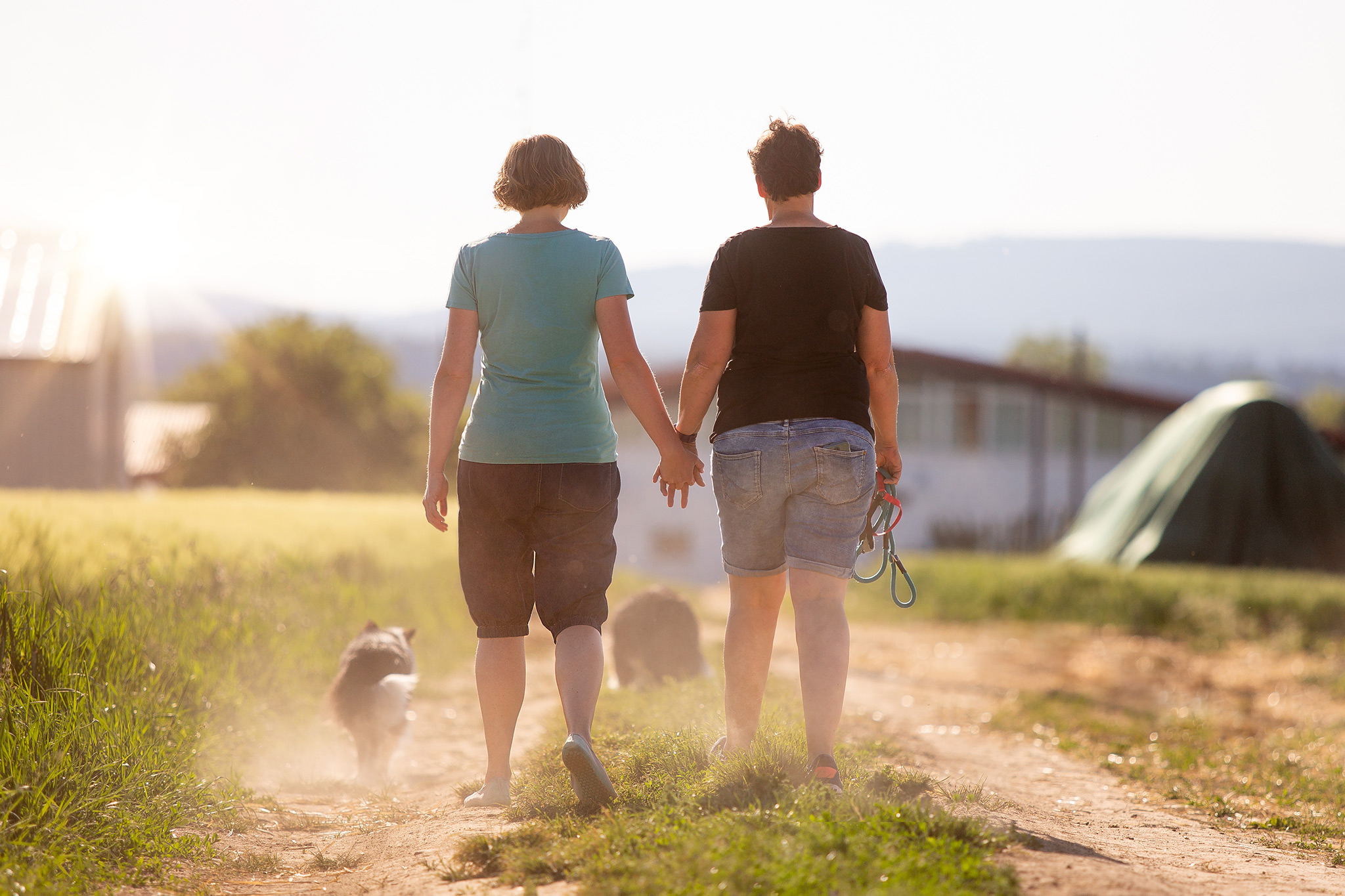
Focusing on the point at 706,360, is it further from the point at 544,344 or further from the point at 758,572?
the point at 758,572

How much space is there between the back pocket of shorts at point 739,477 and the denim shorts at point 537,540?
1.20 feet

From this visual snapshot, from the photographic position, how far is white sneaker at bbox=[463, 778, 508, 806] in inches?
150

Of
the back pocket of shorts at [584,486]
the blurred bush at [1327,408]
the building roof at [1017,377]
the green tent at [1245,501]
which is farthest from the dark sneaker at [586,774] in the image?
the blurred bush at [1327,408]

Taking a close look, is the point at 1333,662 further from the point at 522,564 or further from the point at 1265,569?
the point at 522,564

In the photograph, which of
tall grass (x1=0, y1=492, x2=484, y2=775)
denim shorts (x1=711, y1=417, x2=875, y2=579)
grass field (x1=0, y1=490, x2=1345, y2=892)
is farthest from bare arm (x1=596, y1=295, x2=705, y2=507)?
tall grass (x1=0, y1=492, x2=484, y2=775)

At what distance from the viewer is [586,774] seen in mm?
3330

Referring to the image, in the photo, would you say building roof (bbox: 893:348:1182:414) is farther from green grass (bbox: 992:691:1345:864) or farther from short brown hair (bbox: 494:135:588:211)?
short brown hair (bbox: 494:135:588:211)

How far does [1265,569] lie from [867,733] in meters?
13.5

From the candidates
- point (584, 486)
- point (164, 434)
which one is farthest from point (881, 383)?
point (164, 434)

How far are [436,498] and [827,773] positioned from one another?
1660 mm

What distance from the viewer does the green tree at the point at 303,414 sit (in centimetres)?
3641

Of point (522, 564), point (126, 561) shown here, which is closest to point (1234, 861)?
point (522, 564)

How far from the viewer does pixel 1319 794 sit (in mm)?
5371

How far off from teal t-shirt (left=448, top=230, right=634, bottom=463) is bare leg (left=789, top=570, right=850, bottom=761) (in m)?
0.86
